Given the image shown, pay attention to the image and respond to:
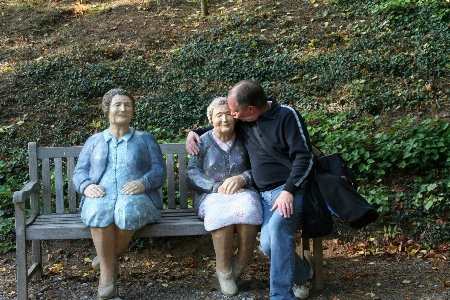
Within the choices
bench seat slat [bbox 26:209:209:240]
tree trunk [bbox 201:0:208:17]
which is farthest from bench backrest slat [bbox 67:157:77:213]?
tree trunk [bbox 201:0:208:17]

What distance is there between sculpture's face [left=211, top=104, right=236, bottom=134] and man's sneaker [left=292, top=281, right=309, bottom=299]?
1.38 metres

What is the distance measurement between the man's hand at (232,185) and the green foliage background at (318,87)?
71.2 inches

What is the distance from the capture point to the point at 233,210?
4.32 metres

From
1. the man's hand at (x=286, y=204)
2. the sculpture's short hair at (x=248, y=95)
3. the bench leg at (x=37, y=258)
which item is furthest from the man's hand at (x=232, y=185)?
the bench leg at (x=37, y=258)

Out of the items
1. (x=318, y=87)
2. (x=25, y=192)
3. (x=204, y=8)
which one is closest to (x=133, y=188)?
(x=25, y=192)

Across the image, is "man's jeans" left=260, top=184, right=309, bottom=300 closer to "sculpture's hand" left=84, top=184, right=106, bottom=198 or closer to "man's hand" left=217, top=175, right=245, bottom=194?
"man's hand" left=217, top=175, right=245, bottom=194

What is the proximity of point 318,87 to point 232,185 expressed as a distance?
445 cm

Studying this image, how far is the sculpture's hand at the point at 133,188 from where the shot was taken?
4.33 metres

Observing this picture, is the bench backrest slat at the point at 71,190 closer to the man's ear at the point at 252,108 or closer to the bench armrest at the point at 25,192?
the bench armrest at the point at 25,192

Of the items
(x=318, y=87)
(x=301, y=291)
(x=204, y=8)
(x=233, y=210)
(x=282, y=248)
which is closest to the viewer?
(x=282, y=248)

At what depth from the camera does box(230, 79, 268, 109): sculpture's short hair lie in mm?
4387

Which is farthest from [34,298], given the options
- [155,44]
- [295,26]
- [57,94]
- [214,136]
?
[295,26]

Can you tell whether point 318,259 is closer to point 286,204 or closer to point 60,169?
point 286,204

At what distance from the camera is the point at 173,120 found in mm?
7879
